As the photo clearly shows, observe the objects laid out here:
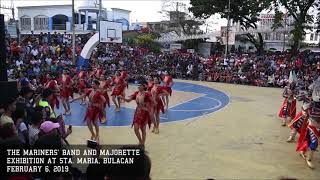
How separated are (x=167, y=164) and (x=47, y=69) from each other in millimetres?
13638

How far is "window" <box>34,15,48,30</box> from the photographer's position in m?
43.7

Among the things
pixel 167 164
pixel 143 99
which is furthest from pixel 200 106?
pixel 167 164

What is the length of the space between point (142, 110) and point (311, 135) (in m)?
3.54

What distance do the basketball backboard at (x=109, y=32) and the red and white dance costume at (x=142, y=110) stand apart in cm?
1248

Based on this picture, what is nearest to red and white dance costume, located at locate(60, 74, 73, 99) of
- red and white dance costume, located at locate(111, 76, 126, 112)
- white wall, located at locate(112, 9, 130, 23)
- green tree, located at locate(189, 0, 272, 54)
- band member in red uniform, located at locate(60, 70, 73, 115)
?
band member in red uniform, located at locate(60, 70, 73, 115)

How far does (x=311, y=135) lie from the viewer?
7.79 m

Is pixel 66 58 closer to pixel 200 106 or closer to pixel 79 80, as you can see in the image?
pixel 79 80

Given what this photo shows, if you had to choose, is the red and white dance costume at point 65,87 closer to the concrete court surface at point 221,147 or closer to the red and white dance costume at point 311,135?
the concrete court surface at point 221,147

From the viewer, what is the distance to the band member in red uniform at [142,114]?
8.59 m

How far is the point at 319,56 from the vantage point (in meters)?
26.6

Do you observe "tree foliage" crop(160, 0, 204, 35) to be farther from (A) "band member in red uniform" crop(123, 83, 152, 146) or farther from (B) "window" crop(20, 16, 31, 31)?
(A) "band member in red uniform" crop(123, 83, 152, 146)

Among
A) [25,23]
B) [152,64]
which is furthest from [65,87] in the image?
[25,23]

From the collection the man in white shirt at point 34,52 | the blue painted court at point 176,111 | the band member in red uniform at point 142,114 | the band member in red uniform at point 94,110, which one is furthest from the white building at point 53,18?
the band member in red uniform at point 142,114

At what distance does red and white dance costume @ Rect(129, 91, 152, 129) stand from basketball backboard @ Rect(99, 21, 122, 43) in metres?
12.5
